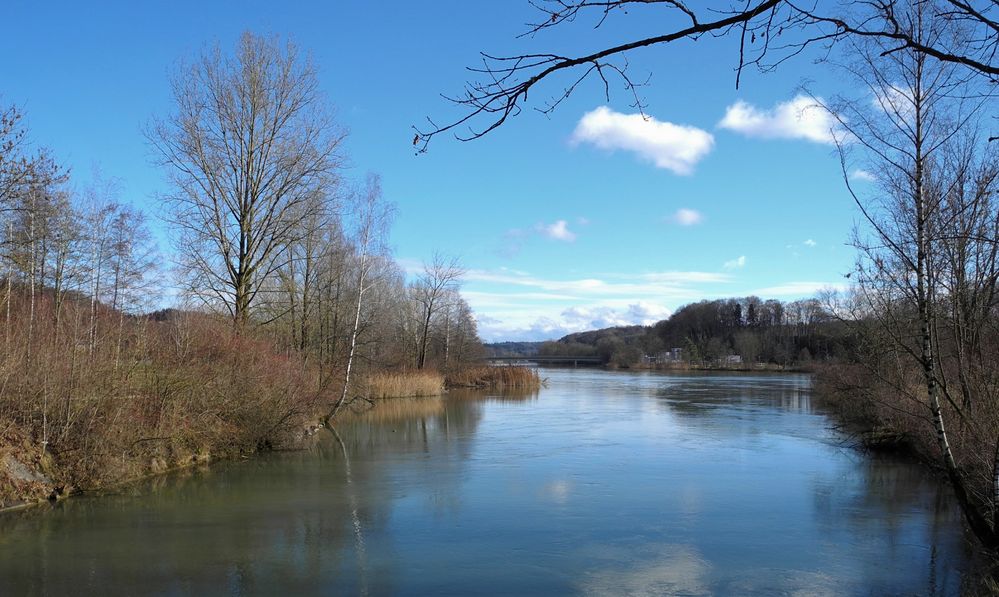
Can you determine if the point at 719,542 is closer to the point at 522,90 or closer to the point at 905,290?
the point at 905,290

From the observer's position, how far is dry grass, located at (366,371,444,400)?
3222 centimetres

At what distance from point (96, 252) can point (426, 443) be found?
39.6 feet

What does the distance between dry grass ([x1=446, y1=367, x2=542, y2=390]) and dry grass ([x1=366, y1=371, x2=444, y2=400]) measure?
4354 mm

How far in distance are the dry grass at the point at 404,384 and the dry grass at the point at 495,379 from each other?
4354 mm

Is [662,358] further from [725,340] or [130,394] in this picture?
[130,394]

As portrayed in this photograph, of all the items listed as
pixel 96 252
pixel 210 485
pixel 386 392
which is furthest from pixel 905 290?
pixel 386 392

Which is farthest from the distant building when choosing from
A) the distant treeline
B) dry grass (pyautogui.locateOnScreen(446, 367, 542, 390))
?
dry grass (pyautogui.locateOnScreen(446, 367, 542, 390))

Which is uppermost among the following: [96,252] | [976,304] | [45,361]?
[96,252]

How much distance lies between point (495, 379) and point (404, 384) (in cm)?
1015

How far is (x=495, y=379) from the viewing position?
4369 cm

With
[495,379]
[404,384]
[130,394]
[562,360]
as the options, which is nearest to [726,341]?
[562,360]

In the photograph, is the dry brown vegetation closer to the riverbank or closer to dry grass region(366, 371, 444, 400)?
the riverbank

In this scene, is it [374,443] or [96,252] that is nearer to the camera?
[374,443]

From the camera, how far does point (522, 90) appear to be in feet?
8.22
